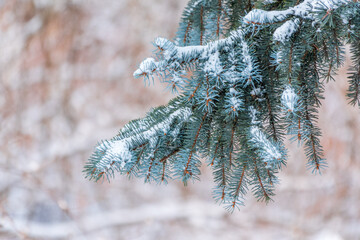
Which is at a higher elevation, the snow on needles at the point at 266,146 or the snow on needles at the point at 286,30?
the snow on needles at the point at 286,30

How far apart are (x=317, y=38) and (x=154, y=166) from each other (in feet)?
1.39

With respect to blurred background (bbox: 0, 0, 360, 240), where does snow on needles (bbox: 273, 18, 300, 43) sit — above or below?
below

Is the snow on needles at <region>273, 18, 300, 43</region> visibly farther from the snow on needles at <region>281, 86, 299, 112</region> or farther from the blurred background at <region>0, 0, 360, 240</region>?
the blurred background at <region>0, 0, 360, 240</region>

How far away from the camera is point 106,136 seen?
13.1 ft

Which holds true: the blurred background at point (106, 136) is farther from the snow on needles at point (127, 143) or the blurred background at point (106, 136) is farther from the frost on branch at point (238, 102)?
the snow on needles at point (127, 143)

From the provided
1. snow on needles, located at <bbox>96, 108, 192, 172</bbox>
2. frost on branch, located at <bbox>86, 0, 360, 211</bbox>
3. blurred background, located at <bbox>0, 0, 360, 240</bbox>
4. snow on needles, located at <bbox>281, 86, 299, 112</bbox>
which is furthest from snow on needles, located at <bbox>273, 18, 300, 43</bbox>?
blurred background, located at <bbox>0, 0, 360, 240</bbox>

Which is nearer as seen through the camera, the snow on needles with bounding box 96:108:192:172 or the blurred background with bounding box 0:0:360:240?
the snow on needles with bounding box 96:108:192:172

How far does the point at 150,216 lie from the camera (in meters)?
3.90

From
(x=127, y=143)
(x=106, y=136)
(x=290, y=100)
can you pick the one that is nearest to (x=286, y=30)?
(x=290, y=100)

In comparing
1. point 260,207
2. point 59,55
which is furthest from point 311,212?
point 59,55

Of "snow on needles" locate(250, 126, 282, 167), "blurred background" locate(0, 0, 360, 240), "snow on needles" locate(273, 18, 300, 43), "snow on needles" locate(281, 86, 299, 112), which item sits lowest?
"snow on needles" locate(250, 126, 282, 167)

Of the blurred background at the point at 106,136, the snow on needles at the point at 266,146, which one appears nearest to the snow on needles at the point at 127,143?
the snow on needles at the point at 266,146

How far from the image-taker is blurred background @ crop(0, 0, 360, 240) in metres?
3.12

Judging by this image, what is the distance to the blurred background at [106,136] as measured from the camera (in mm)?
3119
